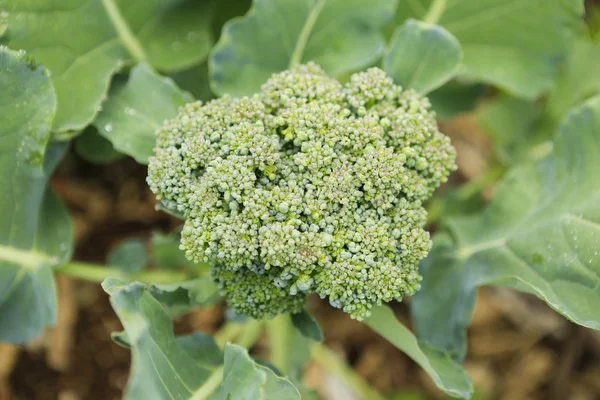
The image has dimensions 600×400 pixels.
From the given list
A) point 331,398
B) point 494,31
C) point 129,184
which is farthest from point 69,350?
point 494,31

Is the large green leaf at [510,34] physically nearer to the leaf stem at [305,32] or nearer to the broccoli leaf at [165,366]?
the leaf stem at [305,32]

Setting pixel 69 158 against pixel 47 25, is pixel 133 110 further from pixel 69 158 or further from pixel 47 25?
pixel 69 158

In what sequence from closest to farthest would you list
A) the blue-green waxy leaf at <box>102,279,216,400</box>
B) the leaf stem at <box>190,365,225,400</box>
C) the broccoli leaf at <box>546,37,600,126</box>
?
the blue-green waxy leaf at <box>102,279,216,400</box>
the leaf stem at <box>190,365,225,400</box>
the broccoli leaf at <box>546,37,600,126</box>

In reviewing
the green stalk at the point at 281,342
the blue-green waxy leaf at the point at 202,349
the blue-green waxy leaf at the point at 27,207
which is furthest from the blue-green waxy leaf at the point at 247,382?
the blue-green waxy leaf at the point at 27,207

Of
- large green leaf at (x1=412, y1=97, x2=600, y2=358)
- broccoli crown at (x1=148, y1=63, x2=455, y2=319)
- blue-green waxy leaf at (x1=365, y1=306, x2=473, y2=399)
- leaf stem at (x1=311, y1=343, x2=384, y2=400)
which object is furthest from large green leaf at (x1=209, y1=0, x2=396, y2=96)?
leaf stem at (x1=311, y1=343, x2=384, y2=400)

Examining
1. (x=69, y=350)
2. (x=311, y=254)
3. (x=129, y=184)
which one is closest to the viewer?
(x=311, y=254)

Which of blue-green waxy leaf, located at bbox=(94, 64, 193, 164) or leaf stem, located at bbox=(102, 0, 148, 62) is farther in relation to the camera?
leaf stem, located at bbox=(102, 0, 148, 62)

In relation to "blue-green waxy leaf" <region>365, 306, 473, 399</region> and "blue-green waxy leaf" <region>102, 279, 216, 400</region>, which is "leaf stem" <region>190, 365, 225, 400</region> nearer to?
"blue-green waxy leaf" <region>102, 279, 216, 400</region>
